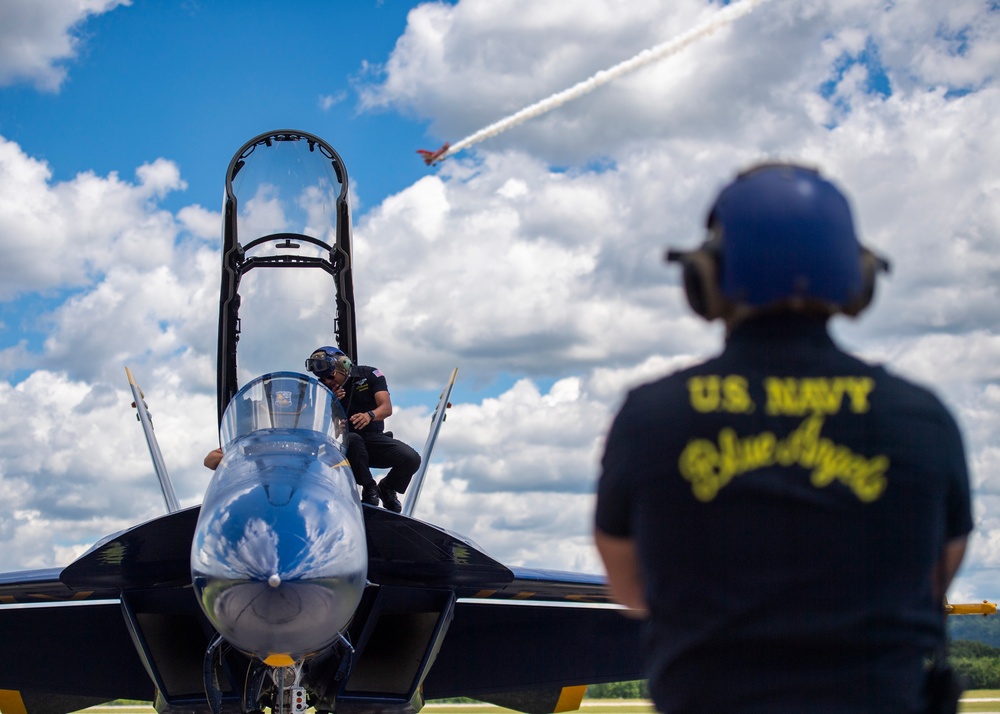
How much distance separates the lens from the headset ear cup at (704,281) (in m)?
2.00

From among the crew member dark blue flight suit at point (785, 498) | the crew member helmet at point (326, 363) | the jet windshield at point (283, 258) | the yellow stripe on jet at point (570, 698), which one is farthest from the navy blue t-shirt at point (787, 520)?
the yellow stripe on jet at point (570, 698)

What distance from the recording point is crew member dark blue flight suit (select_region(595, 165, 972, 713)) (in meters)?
1.75

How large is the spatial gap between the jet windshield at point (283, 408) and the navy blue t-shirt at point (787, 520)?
5.82 m

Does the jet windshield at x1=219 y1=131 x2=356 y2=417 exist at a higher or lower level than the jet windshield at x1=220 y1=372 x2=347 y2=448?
higher

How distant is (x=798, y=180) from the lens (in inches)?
78.2

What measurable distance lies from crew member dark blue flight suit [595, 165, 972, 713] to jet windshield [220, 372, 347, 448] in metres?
5.76

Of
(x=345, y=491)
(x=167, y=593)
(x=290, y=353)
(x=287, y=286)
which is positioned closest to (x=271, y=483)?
(x=345, y=491)

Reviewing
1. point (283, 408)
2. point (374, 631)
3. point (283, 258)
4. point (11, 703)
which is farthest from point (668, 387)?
point (11, 703)

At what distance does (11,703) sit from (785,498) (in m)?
10.4

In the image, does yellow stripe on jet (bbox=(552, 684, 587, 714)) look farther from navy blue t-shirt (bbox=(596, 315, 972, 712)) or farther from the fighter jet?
navy blue t-shirt (bbox=(596, 315, 972, 712))

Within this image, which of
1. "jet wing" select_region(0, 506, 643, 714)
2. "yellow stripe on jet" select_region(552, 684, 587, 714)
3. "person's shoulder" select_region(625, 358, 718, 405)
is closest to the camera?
"person's shoulder" select_region(625, 358, 718, 405)

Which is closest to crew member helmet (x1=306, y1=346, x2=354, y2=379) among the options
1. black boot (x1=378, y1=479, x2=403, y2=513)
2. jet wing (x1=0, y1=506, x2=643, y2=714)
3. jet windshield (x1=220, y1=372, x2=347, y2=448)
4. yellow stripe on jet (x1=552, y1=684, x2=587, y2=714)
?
jet windshield (x1=220, y1=372, x2=347, y2=448)

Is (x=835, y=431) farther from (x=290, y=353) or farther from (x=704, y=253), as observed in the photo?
(x=290, y=353)

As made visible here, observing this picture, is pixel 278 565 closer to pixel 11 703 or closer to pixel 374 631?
pixel 374 631
